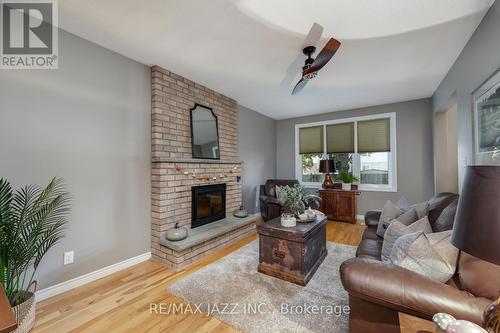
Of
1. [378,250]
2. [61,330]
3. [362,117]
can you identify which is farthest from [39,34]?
[362,117]

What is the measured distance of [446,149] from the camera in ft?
12.2

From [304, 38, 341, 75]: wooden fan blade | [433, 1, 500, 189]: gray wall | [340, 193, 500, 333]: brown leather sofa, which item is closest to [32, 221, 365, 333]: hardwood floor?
[340, 193, 500, 333]: brown leather sofa

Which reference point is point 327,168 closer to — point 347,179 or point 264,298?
point 347,179

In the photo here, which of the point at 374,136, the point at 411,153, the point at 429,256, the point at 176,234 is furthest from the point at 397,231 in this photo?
the point at 374,136

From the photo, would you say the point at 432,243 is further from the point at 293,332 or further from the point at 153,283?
the point at 153,283

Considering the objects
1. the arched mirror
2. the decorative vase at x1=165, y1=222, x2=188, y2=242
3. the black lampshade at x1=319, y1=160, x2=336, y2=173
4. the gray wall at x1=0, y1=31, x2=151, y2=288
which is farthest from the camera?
the black lampshade at x1=319, y1=160, x2=336, y2=173

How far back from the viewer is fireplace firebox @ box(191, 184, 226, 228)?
3312 millimetres

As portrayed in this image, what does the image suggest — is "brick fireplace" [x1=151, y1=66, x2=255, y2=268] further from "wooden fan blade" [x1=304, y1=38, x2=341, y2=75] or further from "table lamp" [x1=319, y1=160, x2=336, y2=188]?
"table lamp" [x1=319, y1=160, x2=336, y2=188]

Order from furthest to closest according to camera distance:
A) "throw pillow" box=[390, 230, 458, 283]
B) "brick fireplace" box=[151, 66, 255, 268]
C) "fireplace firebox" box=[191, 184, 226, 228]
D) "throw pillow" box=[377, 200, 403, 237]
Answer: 1. "fireplace firebox" box=[191, 184, 226, 228]
2. "brick fireplace" box=[151, 66, 255, 268]
3. "throw pillow" box=[377, 200, 403, 237]
4. "throw pillow" box=[390, 230, 458, 283]

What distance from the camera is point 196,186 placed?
11.0ft

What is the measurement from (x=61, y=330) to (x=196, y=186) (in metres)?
2.04

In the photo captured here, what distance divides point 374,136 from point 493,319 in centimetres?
458

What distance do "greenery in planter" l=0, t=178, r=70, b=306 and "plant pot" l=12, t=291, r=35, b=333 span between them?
47mm

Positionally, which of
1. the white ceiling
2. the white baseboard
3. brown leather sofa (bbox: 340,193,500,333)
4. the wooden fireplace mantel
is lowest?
the white baseboard
